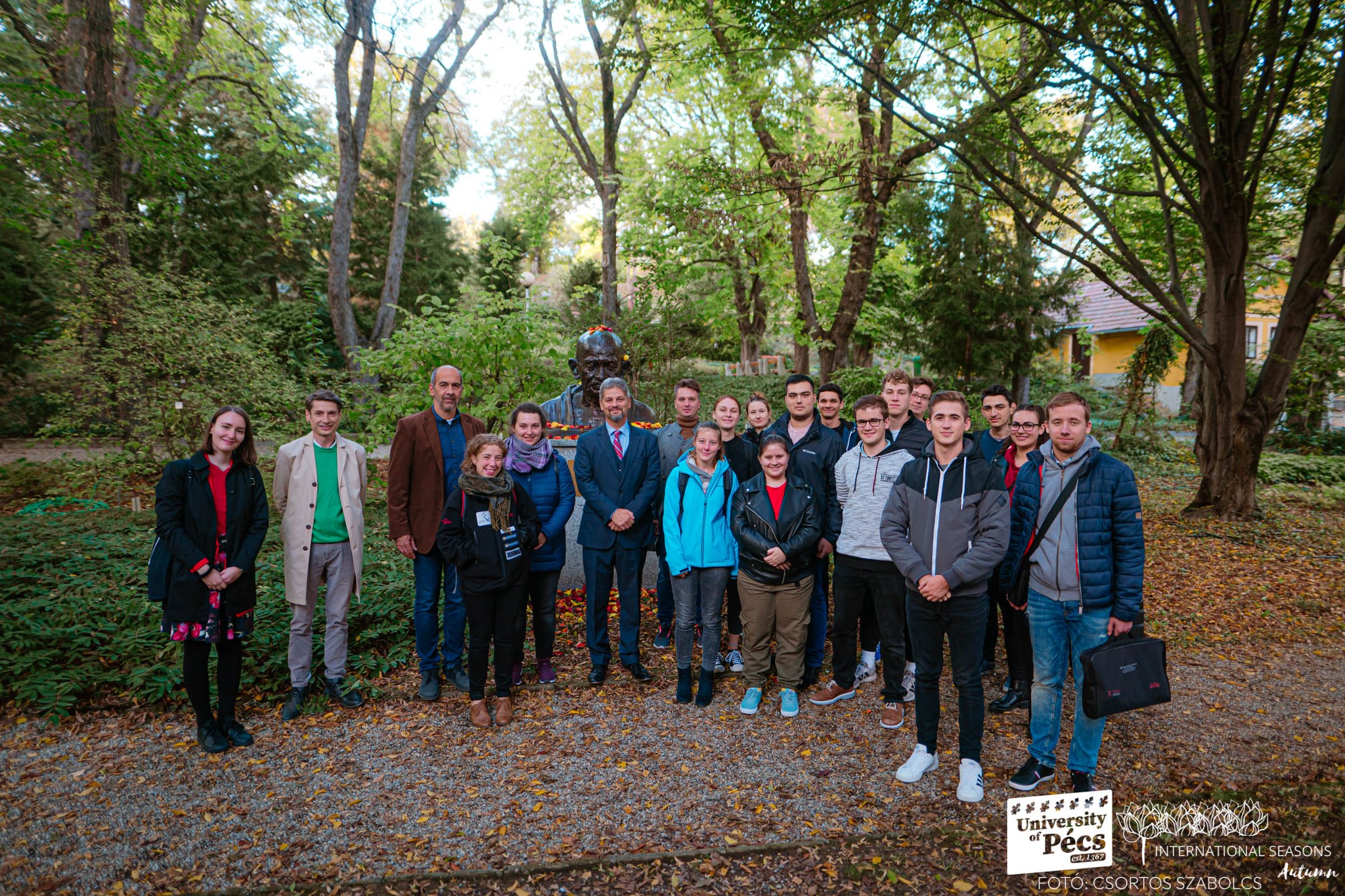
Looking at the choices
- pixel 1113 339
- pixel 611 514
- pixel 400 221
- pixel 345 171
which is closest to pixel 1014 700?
pixel 611 514

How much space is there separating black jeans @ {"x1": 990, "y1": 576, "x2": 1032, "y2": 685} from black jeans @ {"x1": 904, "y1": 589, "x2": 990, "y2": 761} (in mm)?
1011

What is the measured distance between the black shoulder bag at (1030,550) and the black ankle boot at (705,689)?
6.13ft

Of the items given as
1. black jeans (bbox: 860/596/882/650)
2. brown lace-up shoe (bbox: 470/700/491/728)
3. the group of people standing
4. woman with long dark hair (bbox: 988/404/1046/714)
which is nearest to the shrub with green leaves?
the group of people standing

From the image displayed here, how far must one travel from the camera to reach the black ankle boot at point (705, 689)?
441 cm

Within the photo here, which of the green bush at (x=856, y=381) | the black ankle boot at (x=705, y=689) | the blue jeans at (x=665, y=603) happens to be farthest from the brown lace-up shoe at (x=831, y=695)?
the green bush at (x=856, y=381)

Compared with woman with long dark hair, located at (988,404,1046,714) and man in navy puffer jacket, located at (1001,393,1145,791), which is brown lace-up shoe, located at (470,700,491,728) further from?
woman with long dark hair, located at (988,404,1046,714)

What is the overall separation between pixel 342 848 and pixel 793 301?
1813 cm

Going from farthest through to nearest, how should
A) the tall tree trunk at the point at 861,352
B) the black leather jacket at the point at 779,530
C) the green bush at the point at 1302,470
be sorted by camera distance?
the tall tree trunk at the point at 861,352 → the green bush at the point at 1302,470 → the black leather jacket at the point at 779,530

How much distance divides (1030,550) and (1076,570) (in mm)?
226

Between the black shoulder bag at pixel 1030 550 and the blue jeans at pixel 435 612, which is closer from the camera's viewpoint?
the black shoulder bag at pixel 1030 550

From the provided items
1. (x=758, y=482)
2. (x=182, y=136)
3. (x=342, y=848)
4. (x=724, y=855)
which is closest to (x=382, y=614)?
(x=342, y=848)

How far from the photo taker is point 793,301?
63.9ft

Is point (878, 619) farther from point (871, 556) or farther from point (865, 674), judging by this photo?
point (865, 674)

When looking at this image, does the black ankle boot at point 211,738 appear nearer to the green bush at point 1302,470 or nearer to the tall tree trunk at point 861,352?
the green bush at point 1302,470
